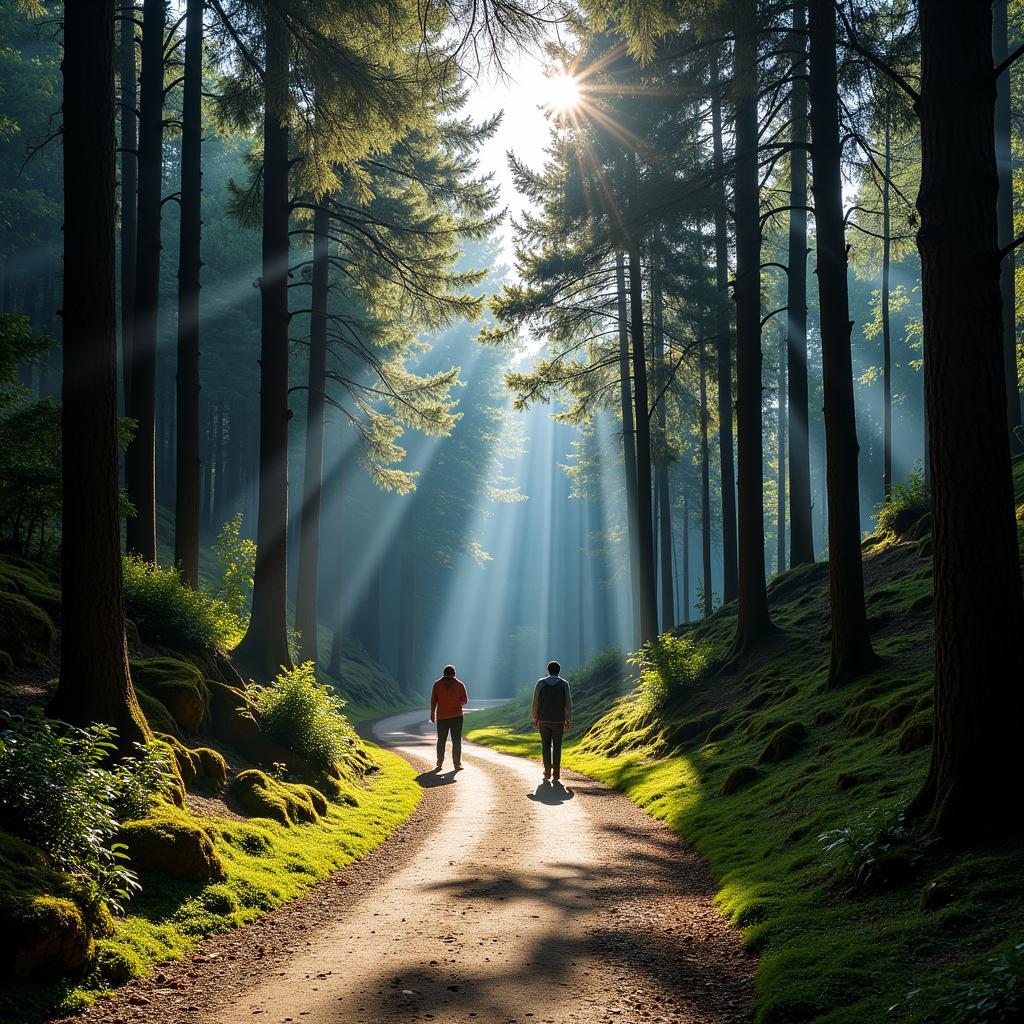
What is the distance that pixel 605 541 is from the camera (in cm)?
4809

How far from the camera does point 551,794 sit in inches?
508

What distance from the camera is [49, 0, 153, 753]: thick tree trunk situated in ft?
23.3

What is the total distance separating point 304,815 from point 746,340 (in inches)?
459

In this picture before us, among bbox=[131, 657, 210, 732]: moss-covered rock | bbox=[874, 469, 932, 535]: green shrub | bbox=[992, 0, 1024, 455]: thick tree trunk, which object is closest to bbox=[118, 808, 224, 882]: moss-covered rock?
bbox=[131, 657, 210, 732]: moss-covered rock

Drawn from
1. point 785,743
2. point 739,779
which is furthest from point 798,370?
point 739,779

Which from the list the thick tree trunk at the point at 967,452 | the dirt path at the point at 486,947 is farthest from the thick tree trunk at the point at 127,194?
the thick tree trunk at the point at 967,452

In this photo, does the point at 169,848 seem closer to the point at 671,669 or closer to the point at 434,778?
the point at 434,778

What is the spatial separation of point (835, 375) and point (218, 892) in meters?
10.4

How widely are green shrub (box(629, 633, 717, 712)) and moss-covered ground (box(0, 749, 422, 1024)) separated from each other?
694 centimetres

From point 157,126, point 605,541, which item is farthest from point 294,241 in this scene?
point 605,541

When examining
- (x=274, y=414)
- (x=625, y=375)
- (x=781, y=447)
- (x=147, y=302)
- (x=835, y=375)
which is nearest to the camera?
(x=835, y=375)

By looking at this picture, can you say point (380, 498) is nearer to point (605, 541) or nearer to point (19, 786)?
point (605, 541)

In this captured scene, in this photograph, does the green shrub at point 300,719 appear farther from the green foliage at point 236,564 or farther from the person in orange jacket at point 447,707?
the person in orange jacket at point 447,707

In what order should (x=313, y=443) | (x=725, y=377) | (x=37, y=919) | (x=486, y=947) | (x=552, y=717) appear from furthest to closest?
1. (x=725, y=377)
2. (x=313, y=443)
3. (x=552, y=717)
4. (x=486, y=947)
5. (x=37, y=919)
